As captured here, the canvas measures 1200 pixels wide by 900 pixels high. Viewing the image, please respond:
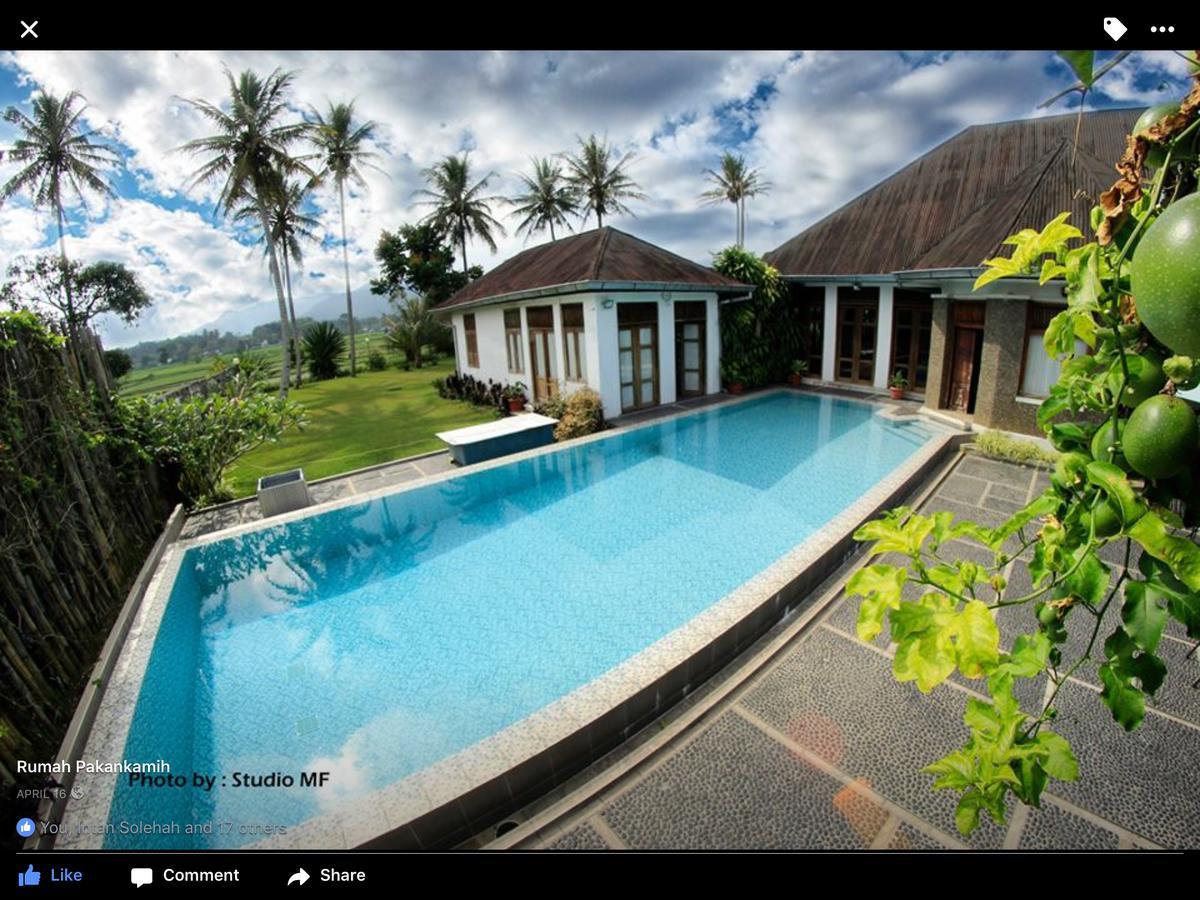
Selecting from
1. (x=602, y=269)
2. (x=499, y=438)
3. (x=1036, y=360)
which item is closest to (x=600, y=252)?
(x=602, y=269)

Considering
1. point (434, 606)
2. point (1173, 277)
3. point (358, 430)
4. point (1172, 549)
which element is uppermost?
point (1173, 277)

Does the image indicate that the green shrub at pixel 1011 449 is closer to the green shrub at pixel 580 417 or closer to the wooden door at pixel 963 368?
the wooden door at pixel 963 368

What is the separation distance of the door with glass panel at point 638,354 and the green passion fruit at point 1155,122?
13257 millimetres

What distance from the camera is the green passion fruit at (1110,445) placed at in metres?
0.94

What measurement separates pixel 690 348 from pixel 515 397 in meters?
5.49

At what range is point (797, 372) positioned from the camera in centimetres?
1734

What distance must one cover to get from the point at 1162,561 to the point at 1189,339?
41cm

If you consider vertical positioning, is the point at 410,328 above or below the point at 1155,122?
above

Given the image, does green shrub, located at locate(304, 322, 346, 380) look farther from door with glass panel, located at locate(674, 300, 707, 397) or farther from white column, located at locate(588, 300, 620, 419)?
door with glass panel, located at locate(674, 300, 707, 397)

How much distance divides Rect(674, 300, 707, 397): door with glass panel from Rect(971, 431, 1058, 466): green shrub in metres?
7.60

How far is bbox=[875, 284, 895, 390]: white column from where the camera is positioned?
15.2 meters

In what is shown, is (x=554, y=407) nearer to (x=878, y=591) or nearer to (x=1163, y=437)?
(x=878, y=591)

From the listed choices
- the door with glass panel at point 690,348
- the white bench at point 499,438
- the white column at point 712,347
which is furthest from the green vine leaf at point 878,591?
the white column at point 712,347
